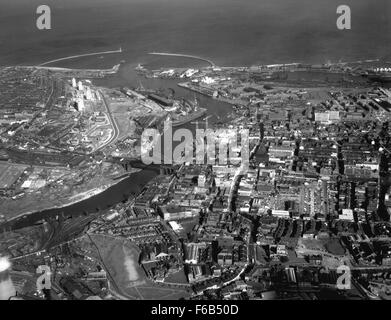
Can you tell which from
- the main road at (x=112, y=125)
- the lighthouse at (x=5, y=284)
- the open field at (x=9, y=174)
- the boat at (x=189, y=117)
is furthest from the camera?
the boat at (x=189, y=117)

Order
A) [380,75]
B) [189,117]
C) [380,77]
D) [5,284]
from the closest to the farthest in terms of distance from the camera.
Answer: [5,284], [189,117], [380,77], [380,75]

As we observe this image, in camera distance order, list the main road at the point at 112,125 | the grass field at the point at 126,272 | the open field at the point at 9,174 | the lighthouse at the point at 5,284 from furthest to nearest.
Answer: the main road at the point at 112,125 → the open field at the point at 9,174 → the grass field at the point at 126,272 → the lighthouse at the point at 5,284

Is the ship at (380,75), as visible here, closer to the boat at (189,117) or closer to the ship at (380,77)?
the ship at (380,77)

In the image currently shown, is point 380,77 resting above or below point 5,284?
above

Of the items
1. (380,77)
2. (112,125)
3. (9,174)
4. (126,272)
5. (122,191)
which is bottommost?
(126,272)

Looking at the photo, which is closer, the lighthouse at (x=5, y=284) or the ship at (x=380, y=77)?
the lighthouse at (x=5, y=284)

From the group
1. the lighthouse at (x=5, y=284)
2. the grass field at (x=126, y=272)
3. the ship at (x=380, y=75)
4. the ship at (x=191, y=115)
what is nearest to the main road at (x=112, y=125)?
the ship at (x=191, y=115)

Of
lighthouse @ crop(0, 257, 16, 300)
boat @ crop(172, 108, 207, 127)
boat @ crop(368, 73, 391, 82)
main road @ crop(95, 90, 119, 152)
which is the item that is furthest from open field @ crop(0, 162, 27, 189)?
boat @ crop(368, 73, 391, 82)

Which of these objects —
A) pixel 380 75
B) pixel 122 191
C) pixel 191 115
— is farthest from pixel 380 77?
pixel 122 191

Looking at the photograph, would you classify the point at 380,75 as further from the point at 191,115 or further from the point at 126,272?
the point at 126,272

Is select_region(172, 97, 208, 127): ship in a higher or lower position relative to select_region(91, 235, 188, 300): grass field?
higher

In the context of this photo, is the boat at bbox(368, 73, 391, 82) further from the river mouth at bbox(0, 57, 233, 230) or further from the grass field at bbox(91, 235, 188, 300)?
the grass field at bbox(91, 235, 188, 300)
